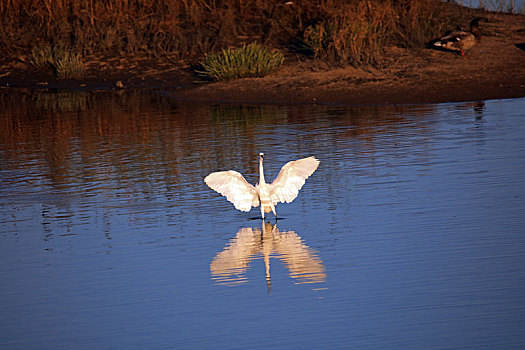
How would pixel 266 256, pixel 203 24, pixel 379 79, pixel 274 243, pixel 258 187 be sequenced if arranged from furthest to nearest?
pixel 203 24, pixel 379 79, pixel 258 187, pixel 274 243, pixel 266 256

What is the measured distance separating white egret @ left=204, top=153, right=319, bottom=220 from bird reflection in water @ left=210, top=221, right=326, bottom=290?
0.34 meters

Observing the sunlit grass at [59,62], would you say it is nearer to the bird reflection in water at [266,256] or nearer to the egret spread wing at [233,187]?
the egret spread wing at [233,187]

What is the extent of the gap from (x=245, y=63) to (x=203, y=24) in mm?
4627

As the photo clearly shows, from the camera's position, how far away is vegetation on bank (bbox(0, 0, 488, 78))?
2273cm

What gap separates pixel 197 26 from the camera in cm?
2611

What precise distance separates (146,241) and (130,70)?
16.6 meters

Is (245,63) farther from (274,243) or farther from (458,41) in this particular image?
(274,243)

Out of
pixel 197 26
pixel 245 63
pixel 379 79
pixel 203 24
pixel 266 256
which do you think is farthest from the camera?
pixel 203 24

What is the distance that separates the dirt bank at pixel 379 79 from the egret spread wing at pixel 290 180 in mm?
9358

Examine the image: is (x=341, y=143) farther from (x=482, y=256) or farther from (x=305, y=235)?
(x=482, y=256)

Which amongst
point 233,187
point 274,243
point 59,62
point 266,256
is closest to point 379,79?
point 59,62

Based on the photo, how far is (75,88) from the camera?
24.8 m

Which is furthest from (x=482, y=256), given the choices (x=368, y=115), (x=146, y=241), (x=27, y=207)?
(x=368, y=115)

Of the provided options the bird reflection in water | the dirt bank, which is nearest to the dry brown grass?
the dirt bank
